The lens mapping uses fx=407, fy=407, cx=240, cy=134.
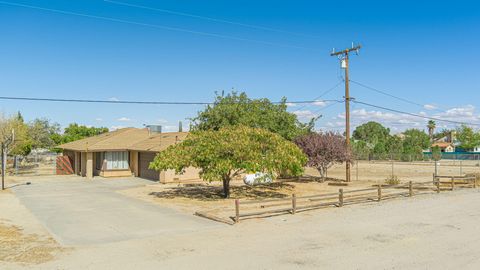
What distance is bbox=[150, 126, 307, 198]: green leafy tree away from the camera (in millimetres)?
20062

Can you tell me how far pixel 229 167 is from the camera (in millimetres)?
19891

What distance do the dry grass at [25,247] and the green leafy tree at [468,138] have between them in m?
100

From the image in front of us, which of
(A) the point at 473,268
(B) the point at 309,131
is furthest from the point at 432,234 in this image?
(B) the point at 309,131

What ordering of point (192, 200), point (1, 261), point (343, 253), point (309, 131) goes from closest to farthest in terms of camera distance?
point (1, 261), point (343, 253), point (192, 200), point (309, 131)

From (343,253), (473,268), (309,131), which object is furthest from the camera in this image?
(309,131)

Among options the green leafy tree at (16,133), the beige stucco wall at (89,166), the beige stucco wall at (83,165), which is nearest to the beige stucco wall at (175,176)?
the beige stucco wall at (89,166)

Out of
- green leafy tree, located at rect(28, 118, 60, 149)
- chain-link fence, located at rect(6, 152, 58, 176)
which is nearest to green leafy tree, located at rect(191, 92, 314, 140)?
chain-link fence, located at rect(6, 152, 58, 176)

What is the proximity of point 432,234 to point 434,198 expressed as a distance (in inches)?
382

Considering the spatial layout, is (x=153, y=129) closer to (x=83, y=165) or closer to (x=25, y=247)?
(x=83, y=165)

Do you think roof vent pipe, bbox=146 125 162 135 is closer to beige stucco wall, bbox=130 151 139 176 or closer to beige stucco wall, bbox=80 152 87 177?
beige stucco wall, bbox=130 151 139 176

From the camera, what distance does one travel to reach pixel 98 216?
16938 millimetres

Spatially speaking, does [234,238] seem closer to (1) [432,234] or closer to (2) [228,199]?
(1) [432,234]

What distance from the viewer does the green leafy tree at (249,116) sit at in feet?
101

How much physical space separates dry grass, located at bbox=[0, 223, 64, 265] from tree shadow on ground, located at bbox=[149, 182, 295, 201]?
9.83m
